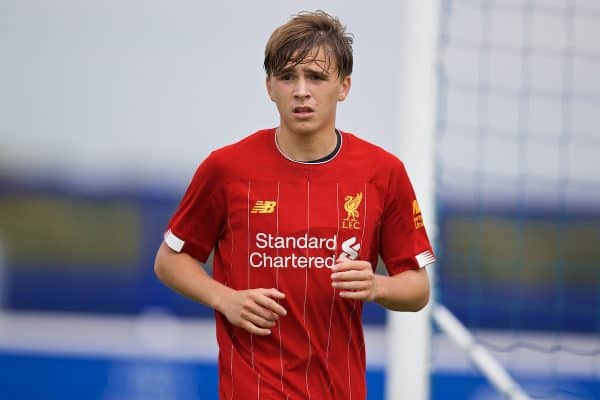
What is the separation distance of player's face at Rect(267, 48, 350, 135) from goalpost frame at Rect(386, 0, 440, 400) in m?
1.12

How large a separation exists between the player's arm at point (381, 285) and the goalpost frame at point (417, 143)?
93cm

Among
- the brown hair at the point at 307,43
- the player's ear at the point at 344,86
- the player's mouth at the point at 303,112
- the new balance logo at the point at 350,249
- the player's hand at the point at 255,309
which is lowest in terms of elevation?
the player's hand at the point at 255,309

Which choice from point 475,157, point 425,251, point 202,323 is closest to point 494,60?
point 475,157

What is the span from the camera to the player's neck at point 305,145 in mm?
2576

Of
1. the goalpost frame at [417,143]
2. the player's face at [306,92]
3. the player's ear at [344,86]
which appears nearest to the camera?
the player's face at [306,92]

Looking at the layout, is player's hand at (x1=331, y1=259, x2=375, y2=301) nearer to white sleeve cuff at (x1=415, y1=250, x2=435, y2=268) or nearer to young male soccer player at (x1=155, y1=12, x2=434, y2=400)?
young male soccer player at (x1=155, y1=12, x2=434, y2=400)

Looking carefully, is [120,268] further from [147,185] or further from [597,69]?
[597,69]

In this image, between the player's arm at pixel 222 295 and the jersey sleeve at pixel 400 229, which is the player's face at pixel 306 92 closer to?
the jersey sleeve at pixel 400 229

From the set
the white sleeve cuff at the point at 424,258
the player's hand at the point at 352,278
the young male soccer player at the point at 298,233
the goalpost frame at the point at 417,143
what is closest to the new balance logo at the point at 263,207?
the young male soccer player at the point at 298,233

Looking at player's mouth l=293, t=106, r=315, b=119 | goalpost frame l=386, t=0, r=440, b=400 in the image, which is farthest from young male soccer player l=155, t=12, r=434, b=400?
goalpost frame l=386, t=0, r=440, b=400

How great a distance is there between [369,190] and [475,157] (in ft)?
15.7

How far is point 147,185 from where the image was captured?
1050 centimetres

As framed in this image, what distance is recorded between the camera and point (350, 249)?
8.34ft

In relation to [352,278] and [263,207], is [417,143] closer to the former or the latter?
[263,207]
